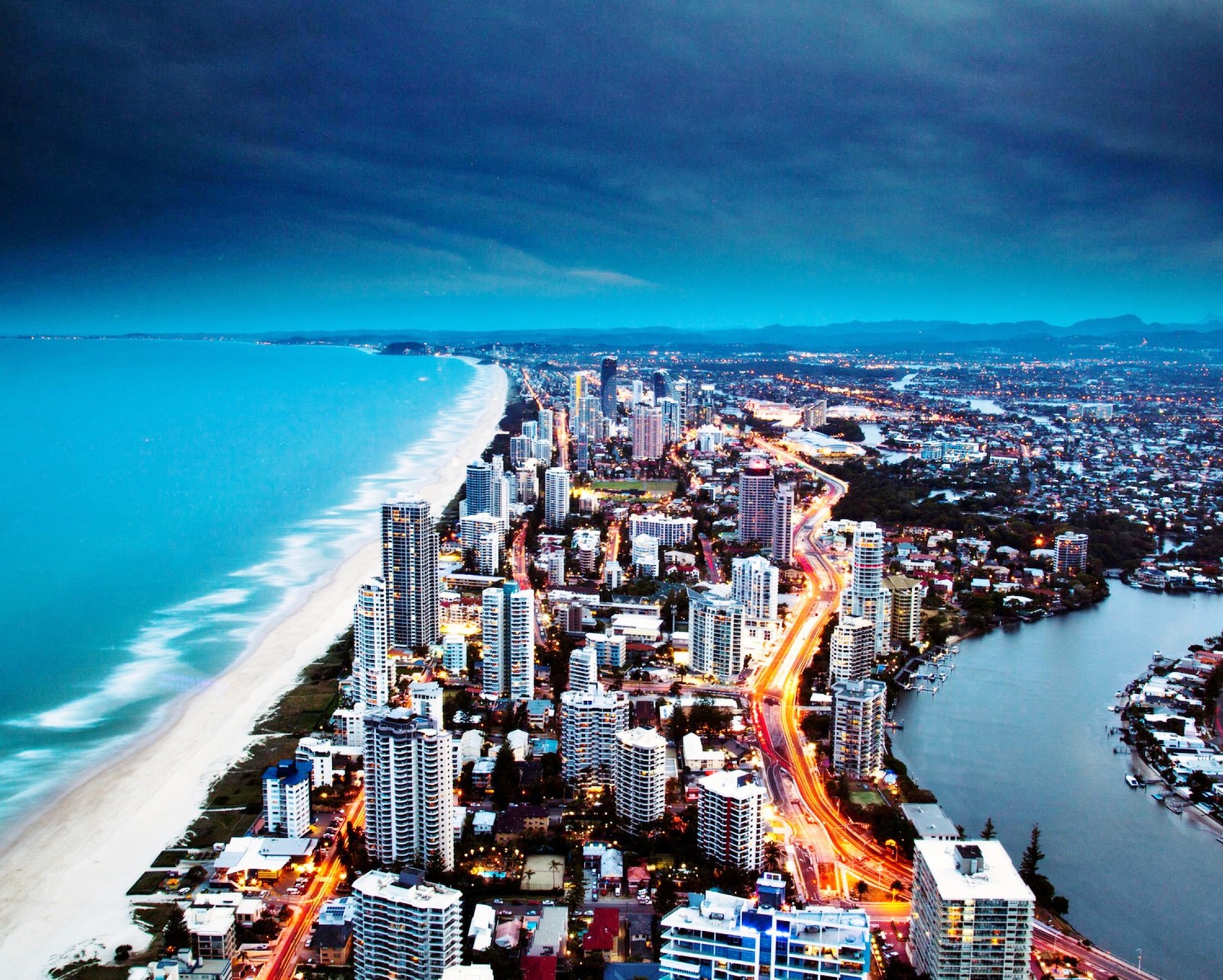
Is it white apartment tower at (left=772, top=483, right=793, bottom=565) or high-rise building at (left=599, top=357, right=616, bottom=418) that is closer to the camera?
white apartment tower at (left=772, top=483, right=793, bottom=565)

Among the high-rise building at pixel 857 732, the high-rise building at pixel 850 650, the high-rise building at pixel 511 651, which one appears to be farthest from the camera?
the high-rise building at pixel 850 650

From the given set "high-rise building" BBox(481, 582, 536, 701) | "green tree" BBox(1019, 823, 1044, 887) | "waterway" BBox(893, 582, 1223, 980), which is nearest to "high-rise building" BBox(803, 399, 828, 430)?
"waterway" BBox(893, 582, 1223, 980)

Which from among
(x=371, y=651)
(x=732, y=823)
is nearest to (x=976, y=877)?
(x=732, y=823)

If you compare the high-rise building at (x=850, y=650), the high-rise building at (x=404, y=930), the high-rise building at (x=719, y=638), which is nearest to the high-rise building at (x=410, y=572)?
the high-rise building at (x=719, y=638)

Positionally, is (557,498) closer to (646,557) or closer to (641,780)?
(646,557)

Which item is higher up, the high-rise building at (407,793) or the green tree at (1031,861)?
the high-rise building at (407,793)

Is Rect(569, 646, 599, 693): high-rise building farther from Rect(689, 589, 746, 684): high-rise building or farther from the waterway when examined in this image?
the waterway

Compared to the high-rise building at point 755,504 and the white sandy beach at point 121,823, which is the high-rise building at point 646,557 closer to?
the high-rise building at point 755,504
